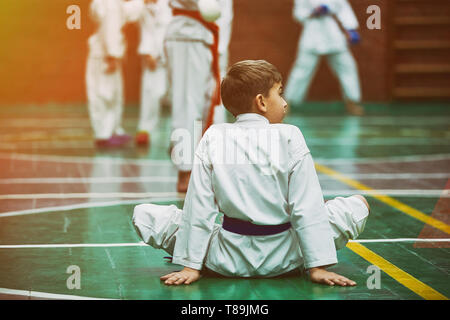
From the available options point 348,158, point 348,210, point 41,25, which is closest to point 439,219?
point 348,210

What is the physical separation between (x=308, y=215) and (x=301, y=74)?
12.7 metres

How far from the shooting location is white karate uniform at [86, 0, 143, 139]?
11477 mm

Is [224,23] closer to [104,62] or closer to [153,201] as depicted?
[153,201]

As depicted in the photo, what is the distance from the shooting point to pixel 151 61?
12.6 m

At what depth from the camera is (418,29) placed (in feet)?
61.5

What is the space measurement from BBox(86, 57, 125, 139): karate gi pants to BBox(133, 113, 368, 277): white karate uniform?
23.9ft

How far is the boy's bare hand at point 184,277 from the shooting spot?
4.52m

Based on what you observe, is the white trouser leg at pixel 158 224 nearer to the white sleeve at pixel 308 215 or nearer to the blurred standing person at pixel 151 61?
the white sleeve at pixel 308 215

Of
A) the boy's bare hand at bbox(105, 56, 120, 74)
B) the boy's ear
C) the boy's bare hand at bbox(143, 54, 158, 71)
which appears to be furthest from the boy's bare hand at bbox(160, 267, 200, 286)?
the boy's bare hand at bbox(143, 54, 158, 71)

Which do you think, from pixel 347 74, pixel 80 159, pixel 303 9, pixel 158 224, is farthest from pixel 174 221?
pixel 303 9

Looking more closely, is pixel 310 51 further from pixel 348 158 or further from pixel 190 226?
pixel 190 226

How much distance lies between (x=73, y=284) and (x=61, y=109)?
44.6ft

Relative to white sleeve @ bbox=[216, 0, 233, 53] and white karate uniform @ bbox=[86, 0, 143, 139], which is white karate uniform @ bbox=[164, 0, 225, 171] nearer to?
white sleeve @ bbox=[216, 0, 233, 53]

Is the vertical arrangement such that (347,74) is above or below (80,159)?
above
